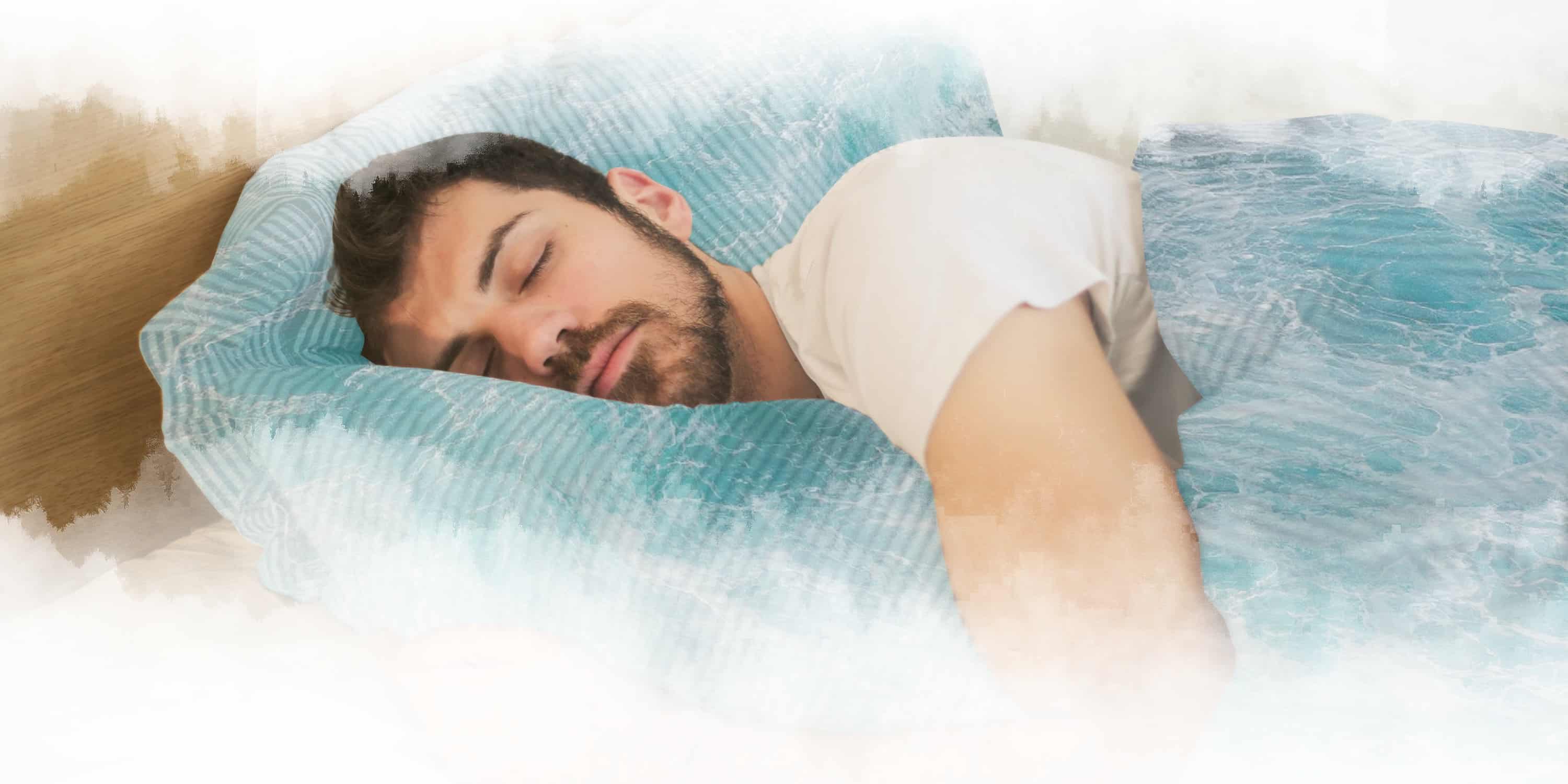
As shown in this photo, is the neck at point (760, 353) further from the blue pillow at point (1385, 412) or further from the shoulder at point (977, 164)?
the blue pillow at point (1385, 412)

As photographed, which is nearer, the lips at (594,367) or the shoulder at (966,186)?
A: the shoulder at (966,186)

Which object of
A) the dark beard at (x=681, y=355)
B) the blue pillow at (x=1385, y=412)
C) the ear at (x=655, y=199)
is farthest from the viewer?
the ear at (x=655, y=199)

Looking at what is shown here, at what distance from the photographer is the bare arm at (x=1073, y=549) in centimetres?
56

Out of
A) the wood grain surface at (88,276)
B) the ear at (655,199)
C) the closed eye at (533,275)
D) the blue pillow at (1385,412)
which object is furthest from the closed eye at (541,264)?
the blue pillow at (1385,412)

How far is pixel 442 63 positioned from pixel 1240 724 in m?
0.82

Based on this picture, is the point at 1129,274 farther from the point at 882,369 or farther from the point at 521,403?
the point at 521,403

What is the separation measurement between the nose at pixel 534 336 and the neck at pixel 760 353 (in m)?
0.13

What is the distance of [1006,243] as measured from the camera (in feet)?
2.05

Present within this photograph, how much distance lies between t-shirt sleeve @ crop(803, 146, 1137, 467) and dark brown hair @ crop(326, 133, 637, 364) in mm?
240

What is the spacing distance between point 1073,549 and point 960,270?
17 centimetres

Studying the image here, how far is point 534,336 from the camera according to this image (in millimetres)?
745

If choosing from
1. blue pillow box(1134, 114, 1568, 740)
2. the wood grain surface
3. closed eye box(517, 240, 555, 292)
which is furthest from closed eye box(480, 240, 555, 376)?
blue pillow box(1134, 114, 1568, 740)

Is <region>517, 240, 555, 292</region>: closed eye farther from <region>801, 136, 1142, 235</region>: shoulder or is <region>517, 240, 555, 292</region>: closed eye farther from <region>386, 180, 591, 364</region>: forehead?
<region>801, 136, 1142, 235</region>: shoulder

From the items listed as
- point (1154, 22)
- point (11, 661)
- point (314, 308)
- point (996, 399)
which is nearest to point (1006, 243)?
point (996, 399)
